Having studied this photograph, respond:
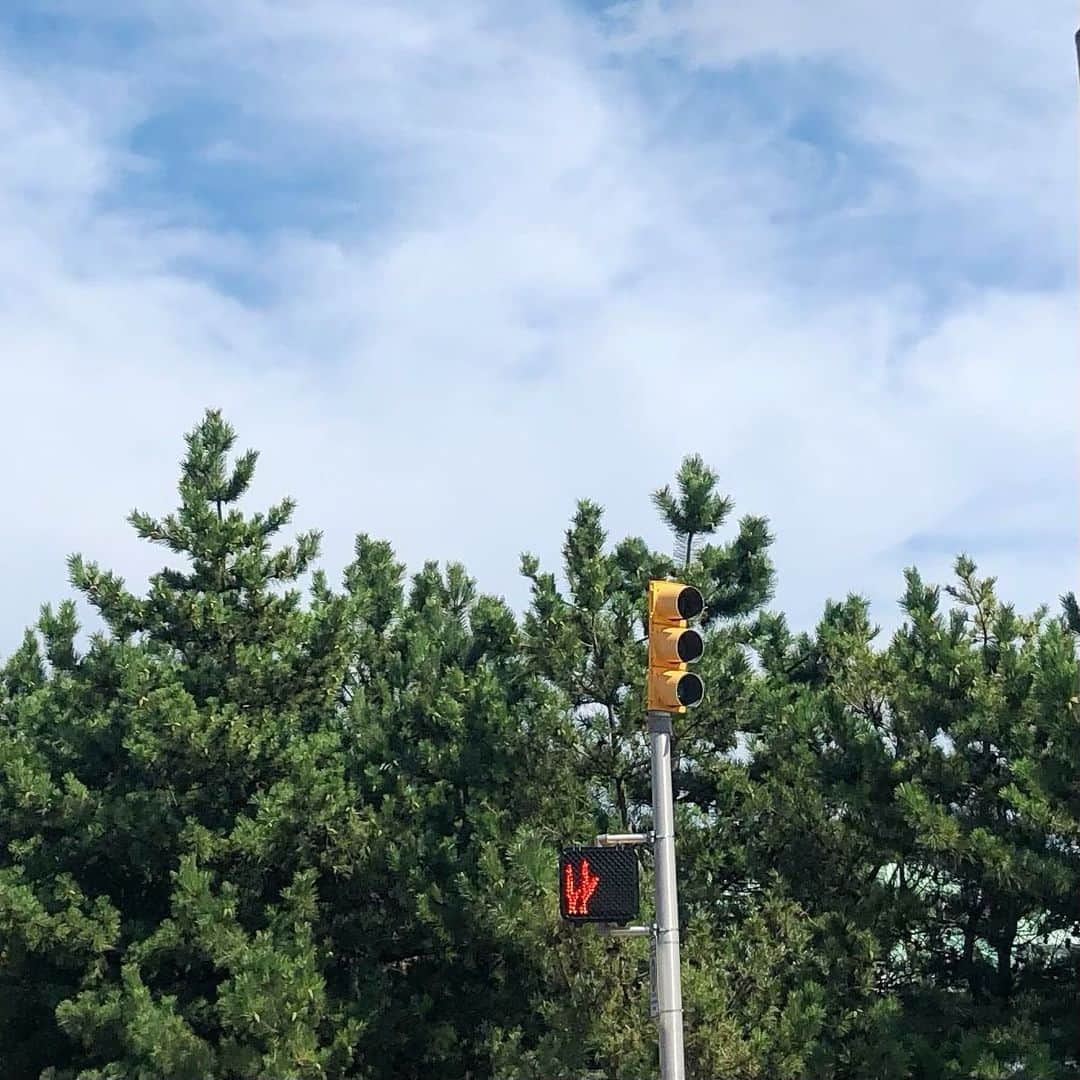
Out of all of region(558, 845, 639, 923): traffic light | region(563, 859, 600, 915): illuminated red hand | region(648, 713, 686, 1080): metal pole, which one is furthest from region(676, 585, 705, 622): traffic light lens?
region(563, 859, 600, 915): illuminated red hand

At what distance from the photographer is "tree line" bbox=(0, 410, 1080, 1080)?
16.1 meters

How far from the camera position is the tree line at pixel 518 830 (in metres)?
16.1

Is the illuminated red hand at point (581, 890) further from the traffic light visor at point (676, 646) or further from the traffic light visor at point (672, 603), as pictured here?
the traffic light visor at point (672, 603)

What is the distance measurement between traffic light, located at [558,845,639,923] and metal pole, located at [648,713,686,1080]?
229 mm

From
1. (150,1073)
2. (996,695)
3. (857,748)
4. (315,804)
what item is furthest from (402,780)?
(996,695)

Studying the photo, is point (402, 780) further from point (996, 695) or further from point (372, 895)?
point (996, 695)

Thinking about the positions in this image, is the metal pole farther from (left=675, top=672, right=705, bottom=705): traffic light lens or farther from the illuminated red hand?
the illuminated red hand

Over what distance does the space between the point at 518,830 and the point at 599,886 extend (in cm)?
769

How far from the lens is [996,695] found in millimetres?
16547

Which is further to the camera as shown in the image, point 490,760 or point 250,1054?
point 490,760

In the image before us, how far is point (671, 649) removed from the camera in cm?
962

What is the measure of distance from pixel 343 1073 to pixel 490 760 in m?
4.07

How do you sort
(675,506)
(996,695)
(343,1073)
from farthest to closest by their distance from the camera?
(675,506), (343,1073), (996,695)

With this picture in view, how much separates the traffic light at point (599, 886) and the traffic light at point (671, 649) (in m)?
0.99
